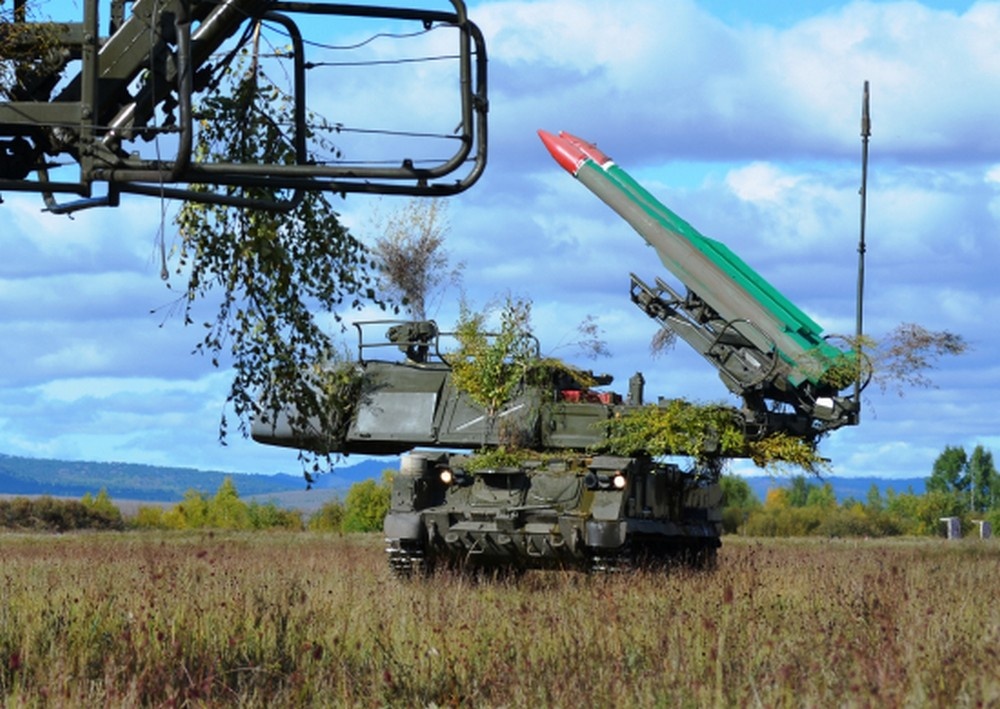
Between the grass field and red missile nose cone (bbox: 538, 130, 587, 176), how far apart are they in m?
7.63

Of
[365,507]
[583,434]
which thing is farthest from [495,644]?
[365,507]

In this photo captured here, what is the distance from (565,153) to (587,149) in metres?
0.30

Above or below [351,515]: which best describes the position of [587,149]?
above

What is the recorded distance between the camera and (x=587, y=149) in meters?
20.8

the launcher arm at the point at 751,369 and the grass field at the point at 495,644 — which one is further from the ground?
the launcher arm at the point at 751,369

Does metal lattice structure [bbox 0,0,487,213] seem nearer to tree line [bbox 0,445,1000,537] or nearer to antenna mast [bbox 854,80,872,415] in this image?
antenna mast [bbox 854,80,872,415]

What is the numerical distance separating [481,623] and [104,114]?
17.8 ft

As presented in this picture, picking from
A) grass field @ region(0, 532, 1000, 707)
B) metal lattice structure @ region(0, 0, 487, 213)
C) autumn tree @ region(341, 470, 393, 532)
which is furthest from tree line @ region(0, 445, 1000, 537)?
metal lattice structure @ region(0, 0, 487, 213)

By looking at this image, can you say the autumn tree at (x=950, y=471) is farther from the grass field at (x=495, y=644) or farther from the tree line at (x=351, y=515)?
the grass field at (x=495, y=644)

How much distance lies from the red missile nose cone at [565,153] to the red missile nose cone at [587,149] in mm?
33

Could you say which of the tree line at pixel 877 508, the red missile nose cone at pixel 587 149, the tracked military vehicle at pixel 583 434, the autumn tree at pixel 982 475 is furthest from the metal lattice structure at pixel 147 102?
the autumn tree at pixel 982 475

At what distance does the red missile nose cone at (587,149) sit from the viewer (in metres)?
20.5

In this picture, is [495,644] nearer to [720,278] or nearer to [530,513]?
[530,513]

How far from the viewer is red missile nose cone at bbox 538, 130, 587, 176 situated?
20.7m
